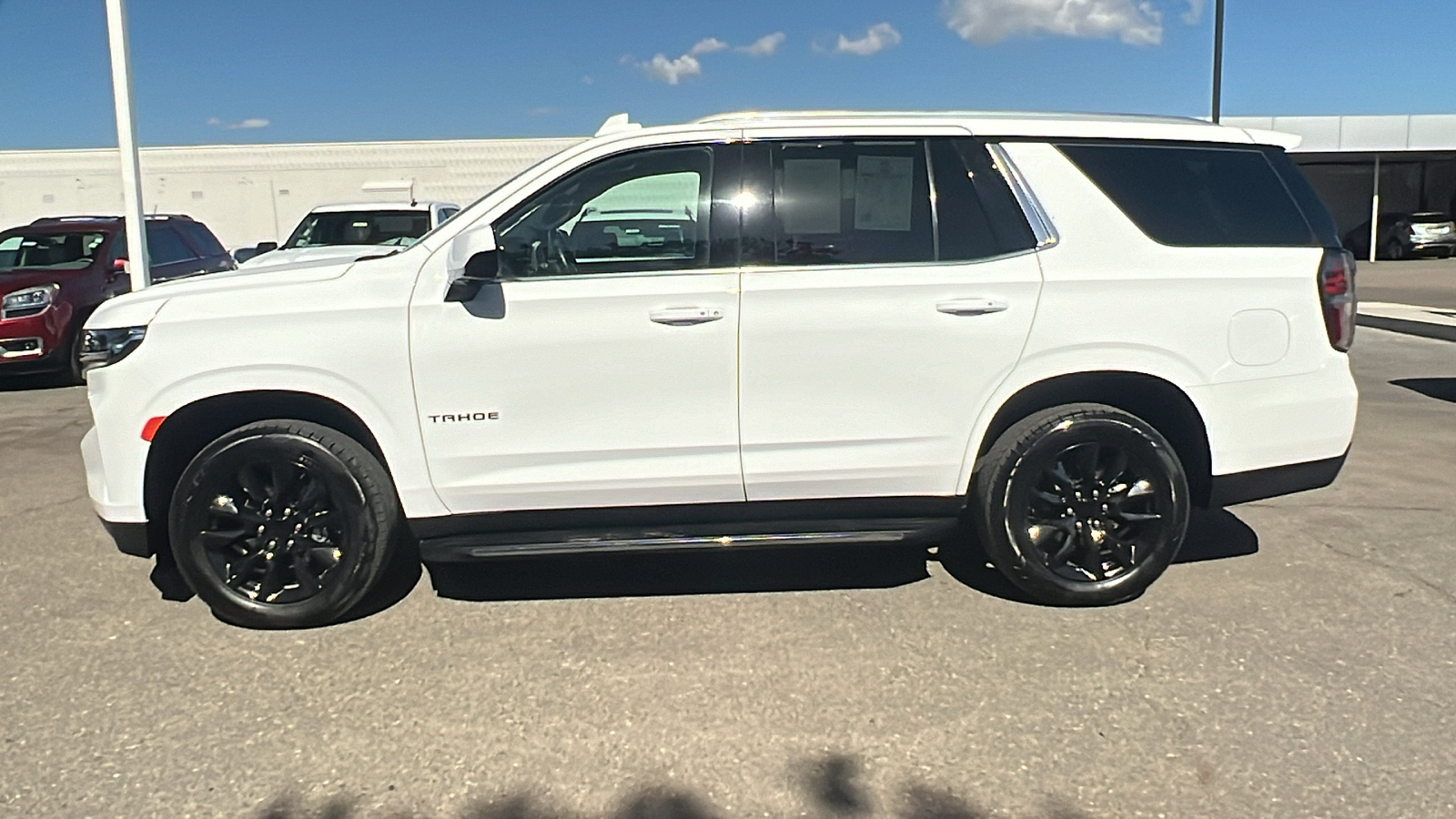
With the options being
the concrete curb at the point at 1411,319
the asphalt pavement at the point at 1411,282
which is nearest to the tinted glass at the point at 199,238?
the concrete curb at the point at 1411,319

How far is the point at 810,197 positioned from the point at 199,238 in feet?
35.3

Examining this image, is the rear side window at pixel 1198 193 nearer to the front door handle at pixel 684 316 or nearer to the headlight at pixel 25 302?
the front door handle at pixel 684 316

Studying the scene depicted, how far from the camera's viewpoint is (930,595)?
422 centimetres

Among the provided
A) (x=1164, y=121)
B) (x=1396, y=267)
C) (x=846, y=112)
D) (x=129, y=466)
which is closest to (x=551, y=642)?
(x=129, y=466)

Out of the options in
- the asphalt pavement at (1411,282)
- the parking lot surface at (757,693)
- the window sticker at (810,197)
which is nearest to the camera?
→ the parking lot surface at (757,693)

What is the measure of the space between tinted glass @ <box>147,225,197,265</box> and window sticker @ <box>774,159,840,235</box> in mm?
9626

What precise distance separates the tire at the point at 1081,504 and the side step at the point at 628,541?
367 millimetres

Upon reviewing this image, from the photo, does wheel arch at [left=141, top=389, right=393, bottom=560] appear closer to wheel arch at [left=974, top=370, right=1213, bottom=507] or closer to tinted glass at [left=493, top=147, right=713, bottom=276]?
tinted glass at [left=493, top=147, right=713, bottom=276]

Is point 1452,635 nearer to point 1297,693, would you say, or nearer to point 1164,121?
point 1297,693

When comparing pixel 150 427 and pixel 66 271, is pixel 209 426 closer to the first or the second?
pixel 150 427

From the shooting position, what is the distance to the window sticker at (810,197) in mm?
3906

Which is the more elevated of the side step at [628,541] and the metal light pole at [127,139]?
the metal light pole at [127,139]

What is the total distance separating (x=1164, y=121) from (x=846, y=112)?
1.32 meters

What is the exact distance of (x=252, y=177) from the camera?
2092 cm
